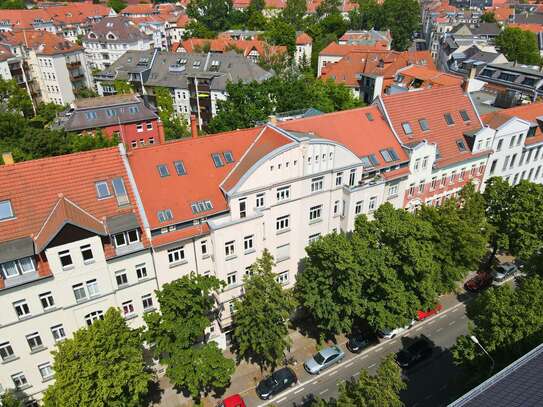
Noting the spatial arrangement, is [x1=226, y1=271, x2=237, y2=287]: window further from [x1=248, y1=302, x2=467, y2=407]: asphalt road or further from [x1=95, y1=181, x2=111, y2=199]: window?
[x1=95, y1=181, x2=111, y2=199]: window

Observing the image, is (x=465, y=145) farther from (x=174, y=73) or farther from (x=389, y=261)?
(x=174, y=73)

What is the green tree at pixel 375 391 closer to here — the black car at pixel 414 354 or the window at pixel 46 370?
the black car at pixel 414 354

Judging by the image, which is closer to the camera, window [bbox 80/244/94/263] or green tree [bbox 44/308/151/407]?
green tree [bbox 44/308/151/407]

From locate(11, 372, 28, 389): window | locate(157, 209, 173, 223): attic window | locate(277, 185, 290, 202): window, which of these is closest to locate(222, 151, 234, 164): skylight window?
locate(277, 185, 290, 202): window

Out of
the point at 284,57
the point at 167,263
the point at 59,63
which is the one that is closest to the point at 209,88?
the point at 284,57

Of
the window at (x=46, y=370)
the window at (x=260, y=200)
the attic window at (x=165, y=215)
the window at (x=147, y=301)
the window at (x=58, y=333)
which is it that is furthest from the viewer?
the window at (x=260, y=200)

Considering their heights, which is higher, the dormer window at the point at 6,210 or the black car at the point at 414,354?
the dormer window at the point at 6,210

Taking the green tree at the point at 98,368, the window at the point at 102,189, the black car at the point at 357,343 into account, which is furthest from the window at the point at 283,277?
the window at the point at 102,189
